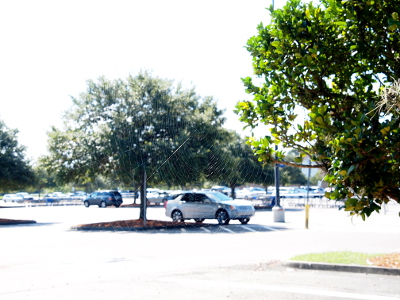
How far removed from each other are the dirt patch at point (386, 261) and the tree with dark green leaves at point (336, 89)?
489 cm

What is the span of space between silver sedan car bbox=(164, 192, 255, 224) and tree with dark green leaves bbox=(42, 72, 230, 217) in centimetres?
207

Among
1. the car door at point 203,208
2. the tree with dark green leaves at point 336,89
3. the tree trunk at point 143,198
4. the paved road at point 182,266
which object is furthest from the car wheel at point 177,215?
the tree with dark green leaves at point 336,89

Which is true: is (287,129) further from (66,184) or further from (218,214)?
(66,184)

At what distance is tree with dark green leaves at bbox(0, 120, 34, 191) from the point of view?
90.9 ft

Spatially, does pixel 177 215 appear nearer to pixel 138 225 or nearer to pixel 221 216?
pixel 138 225

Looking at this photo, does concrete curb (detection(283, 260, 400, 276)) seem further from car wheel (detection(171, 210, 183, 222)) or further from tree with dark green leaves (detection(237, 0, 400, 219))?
car wheel (detection(171, 210, 183, 222))

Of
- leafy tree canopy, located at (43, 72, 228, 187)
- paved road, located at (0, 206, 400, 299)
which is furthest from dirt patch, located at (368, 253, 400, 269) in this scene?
leafy tree canopy, located at (43, 72, 228, 187)

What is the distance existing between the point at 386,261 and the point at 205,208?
470 inches

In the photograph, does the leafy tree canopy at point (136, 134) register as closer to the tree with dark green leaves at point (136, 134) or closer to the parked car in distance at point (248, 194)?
the tree with dark green leaves at point (136, 134)

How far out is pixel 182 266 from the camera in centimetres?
1098

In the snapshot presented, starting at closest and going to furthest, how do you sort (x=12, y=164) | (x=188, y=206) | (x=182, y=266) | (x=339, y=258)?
(x=182, y=266)
(x=339, y=258)
(x=188, y=206)
(x=12, y=164)

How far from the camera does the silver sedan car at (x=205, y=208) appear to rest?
2067 centimetres

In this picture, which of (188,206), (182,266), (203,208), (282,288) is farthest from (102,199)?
(282,288)

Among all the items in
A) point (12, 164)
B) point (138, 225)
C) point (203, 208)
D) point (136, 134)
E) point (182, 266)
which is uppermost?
point (136, 134)
